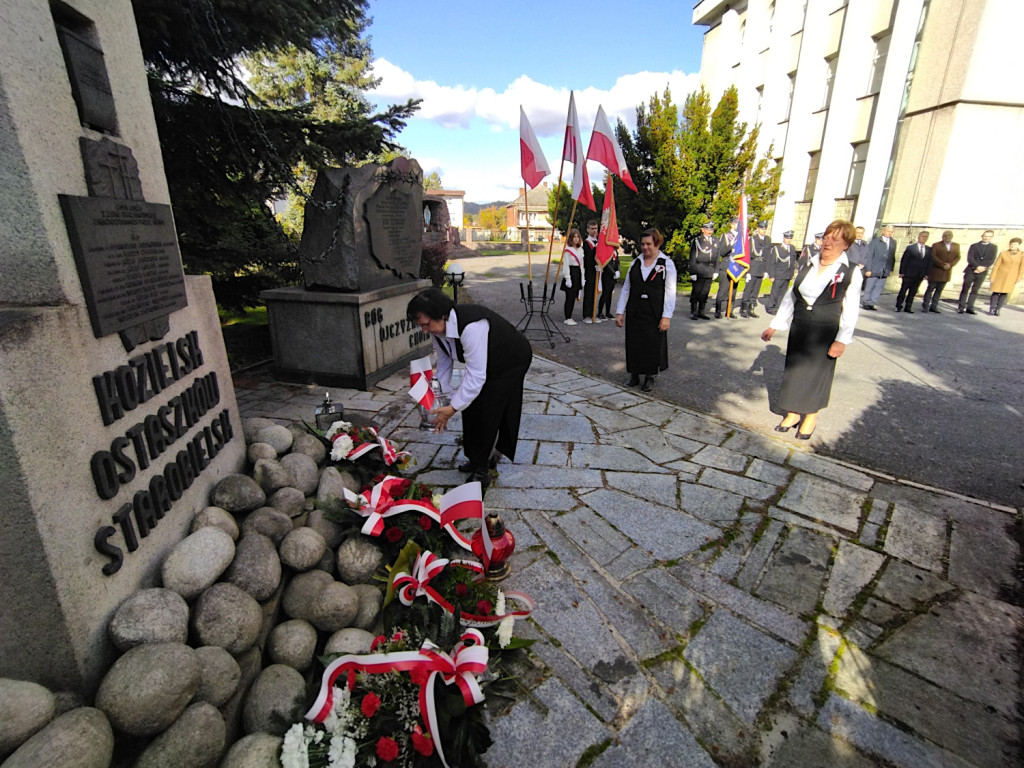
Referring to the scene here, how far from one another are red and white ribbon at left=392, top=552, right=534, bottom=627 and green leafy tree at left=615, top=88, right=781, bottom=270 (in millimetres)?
13737

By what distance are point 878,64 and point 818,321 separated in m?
18.6

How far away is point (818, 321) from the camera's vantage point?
14.4ft

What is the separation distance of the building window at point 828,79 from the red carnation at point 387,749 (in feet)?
76.8

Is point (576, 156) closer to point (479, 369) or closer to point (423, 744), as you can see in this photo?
point (479, 369)

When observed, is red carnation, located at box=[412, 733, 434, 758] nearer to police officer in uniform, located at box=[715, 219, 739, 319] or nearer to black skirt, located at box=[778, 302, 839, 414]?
black skirt, located at box=[778, 302, 839, 414]

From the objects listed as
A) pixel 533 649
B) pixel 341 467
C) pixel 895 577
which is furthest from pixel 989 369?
pixel 341 467

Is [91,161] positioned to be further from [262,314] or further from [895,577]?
[262,314]

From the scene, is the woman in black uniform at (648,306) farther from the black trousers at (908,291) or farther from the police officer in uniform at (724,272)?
the black trousers at (908,291)

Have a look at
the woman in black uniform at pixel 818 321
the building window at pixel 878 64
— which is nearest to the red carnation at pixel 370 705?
the woman in black uniform at pixel 818 321

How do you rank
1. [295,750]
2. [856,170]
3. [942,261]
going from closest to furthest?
[295,750] → [942,261] → [856,170]

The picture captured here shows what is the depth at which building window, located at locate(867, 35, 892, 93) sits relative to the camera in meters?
16.4

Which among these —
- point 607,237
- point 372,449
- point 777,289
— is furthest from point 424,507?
point 777,289

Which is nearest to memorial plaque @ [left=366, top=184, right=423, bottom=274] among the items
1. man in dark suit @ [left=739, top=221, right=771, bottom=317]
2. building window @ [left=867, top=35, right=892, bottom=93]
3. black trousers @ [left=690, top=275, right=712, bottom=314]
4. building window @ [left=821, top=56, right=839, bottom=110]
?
black trousers @ [left=690, top=275, right=712, bottom=314]

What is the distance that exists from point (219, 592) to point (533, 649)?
1349 mm
